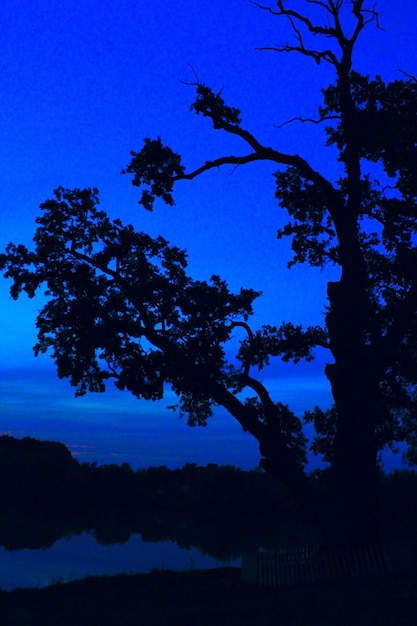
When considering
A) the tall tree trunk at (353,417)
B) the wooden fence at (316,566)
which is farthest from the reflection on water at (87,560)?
the tall tree trunk at (353,417)

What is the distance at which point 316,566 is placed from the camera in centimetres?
1973

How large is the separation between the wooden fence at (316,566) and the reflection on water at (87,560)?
15.0 feet

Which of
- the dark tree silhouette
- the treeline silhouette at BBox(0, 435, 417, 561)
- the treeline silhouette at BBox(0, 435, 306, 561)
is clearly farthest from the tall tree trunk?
the treeline silhouette at BBox(0, 435, 306, 561)

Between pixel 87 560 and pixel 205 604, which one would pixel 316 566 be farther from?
pixel 87 560

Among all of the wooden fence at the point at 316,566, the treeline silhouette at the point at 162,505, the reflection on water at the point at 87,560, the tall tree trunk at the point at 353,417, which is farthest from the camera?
the treeline silhouette at the point at 162,505

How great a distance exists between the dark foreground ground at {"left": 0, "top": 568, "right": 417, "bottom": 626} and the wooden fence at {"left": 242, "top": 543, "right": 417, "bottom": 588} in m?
0.67

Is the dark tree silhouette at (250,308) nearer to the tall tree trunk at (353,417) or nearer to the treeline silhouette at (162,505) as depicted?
the tall tree trunk at (353,417)

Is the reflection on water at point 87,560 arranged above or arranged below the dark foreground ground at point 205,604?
above

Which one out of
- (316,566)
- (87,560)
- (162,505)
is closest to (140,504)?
(162,505)

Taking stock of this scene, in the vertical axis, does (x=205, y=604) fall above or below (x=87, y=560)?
below

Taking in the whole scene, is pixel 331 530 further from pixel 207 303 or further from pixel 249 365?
pixel 207 303

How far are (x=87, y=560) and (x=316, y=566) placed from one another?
37.3 ft

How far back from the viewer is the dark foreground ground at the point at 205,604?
48.8 ft

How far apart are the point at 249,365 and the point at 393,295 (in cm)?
512
